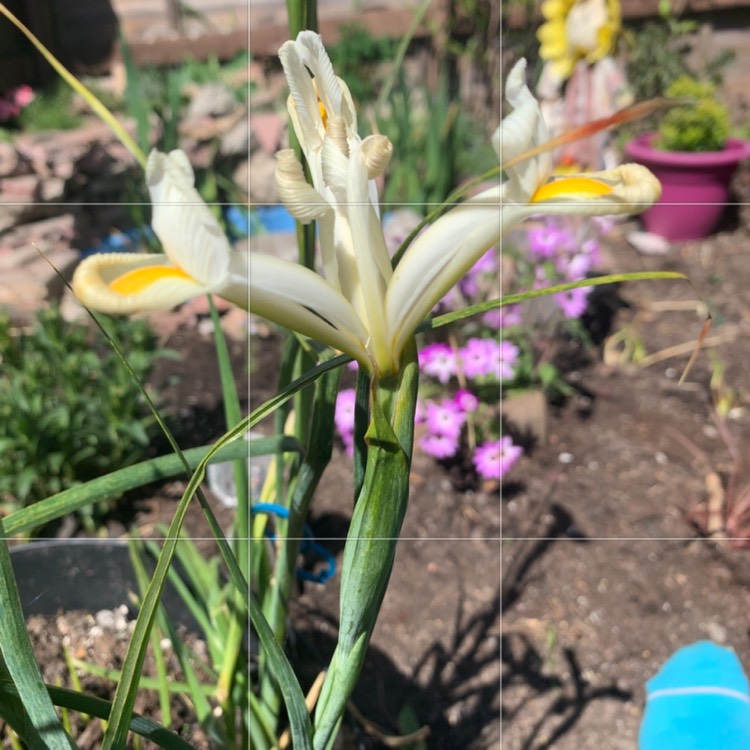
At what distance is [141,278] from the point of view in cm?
42

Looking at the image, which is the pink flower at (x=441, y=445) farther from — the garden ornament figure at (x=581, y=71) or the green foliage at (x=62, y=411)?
the garden ornament figure at (x=581, y=71)

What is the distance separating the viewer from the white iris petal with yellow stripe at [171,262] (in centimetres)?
40

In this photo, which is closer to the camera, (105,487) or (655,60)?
(105,487)

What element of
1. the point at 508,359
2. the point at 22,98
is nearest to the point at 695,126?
the point at 508,359

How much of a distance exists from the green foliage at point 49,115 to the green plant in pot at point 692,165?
8.18 ft

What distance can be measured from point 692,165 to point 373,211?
2712 millimetres

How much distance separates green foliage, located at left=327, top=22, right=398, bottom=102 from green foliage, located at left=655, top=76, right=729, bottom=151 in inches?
57.9

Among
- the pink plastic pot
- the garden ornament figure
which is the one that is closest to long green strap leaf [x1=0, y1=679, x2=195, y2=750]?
the garden ornament figure

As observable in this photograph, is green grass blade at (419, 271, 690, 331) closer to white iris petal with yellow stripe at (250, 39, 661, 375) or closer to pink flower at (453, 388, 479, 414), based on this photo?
white iris petal with yellow stripe at (250, 39, 661, 375)

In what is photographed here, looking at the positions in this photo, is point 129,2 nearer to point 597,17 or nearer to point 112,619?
point 597,17

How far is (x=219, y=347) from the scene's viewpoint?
0.77m

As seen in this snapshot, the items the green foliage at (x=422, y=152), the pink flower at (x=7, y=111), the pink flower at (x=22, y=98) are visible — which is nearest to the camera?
the green foliage at (x=422, y=152)

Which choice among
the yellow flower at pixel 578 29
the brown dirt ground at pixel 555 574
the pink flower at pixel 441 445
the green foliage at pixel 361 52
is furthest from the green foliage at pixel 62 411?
the green foliage at pixel 361 52

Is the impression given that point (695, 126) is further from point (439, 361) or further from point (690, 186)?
point (439, 361)
